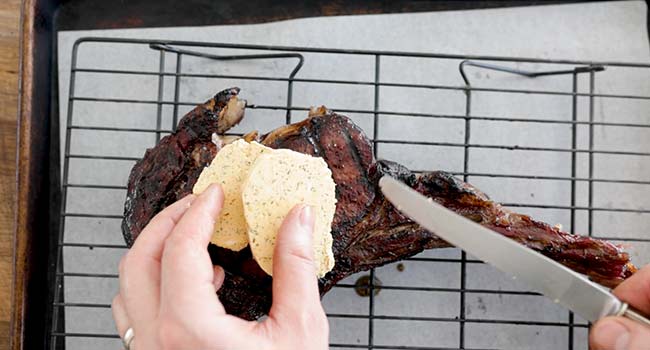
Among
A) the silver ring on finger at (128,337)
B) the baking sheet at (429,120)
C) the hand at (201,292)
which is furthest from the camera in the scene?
the baking sheet at (429,120)

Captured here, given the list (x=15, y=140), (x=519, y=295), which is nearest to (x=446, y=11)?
(x=519, y=295)

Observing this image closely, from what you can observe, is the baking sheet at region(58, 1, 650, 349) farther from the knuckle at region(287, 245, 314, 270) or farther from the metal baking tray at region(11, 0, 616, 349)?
the knuckle at region(287, 245, 314, 270)

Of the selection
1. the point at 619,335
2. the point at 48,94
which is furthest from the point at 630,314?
the point at 48,94

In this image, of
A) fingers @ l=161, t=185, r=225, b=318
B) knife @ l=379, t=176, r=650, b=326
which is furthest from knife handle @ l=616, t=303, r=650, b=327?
fingers @ l=161, t=185, r=225, b=318

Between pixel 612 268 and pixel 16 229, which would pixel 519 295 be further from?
pixel 16 229

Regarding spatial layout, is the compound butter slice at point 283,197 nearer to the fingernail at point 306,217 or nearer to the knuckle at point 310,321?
the fingernail at point 306,217

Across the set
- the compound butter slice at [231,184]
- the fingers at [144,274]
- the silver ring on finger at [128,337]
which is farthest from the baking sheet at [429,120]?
the fingers at [144,274]

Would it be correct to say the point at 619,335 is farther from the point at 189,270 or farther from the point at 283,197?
the point at 189,270
